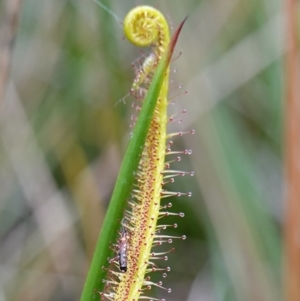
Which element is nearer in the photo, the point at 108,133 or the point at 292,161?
the point at 292,161

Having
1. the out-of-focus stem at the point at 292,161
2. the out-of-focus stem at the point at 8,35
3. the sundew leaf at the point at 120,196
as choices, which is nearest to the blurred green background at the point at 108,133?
the out-of-focus stem at the point at 292,161


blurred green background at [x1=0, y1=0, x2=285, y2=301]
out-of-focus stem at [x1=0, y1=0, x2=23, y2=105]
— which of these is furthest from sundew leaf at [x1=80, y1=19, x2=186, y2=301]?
blurred green background at [x1=0, y1=0, x2=285, y2=301]

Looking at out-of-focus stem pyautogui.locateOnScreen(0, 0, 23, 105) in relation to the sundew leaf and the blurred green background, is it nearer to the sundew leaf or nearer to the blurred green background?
the blurred green background

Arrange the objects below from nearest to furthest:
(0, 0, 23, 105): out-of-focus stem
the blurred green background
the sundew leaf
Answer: the sundew leaf, (0, 0, 23, 105): out-of-focus stem, the blurred green background

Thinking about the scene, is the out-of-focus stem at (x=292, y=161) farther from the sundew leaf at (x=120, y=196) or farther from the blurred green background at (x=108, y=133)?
the sundew leaf at (x=120, y=196)

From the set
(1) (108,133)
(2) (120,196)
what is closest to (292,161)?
(2) (120,196)

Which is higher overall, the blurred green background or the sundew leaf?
the blurred green background

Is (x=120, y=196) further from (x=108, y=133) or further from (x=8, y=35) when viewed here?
(x=108, y=133)
